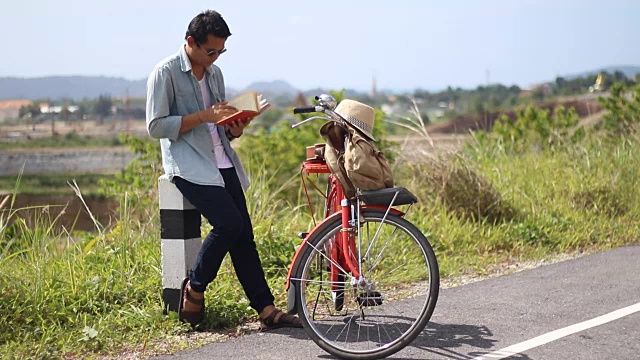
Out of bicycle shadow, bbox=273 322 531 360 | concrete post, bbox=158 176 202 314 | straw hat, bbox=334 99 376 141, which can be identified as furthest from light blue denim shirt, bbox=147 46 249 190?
bicycle shadow, bbox=273 322 531 360

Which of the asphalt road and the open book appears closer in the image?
the asphalt road

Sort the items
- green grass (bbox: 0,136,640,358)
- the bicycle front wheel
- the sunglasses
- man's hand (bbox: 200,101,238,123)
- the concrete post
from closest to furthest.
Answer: the bicycle front wheel → man's hand (bbox: 200,101,238,123) → the sunglasses → green grass (bbox: 0,136,640,358) → the concrete post

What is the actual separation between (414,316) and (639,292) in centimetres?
241

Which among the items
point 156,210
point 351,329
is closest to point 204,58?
point 351,329

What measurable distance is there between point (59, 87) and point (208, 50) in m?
29.0

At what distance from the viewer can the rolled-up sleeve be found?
5062mm

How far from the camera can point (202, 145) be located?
17.0 ft

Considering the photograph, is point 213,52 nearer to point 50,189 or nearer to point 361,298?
point 361,298

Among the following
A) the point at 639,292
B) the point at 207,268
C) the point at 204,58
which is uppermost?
the point at 204,58

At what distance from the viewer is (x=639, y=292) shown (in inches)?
254

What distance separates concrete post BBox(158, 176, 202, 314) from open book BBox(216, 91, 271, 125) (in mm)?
656

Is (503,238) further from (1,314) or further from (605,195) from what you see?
(1,314)

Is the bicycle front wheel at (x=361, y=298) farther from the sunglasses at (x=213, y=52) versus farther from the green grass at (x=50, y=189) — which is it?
the green grass at (x=50, y=189)

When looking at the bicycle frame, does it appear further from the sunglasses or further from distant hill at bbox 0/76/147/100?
distant hill at bbox 0/76/147/100
